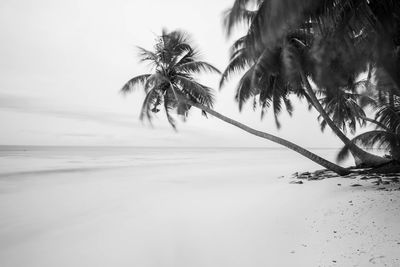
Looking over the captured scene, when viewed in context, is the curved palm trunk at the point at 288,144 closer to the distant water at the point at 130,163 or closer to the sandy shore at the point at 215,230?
the sandy shore at the point at 215,230

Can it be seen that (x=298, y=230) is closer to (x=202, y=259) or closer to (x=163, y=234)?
(x=202, y=259)

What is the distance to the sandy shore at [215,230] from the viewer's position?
3.42 meters

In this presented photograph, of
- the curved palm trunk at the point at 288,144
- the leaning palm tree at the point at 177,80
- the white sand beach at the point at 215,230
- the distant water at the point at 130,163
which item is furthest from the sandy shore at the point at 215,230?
the distant water at the point at 130,163

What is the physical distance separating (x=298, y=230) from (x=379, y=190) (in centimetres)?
314

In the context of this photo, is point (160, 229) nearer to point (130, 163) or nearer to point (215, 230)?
point (215, 230)

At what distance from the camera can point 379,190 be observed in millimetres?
5828

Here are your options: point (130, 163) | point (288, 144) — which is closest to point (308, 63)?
point (288, 144)

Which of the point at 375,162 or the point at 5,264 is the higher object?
the point at 375,162

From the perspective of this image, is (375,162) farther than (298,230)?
Yes

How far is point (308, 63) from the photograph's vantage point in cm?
596

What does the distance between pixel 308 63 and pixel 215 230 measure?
4.59 meters

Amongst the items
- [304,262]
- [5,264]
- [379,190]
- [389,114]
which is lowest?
[5,264]

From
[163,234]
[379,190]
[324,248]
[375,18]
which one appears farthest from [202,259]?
[379,190]

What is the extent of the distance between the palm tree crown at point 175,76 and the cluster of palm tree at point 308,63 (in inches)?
1.8
